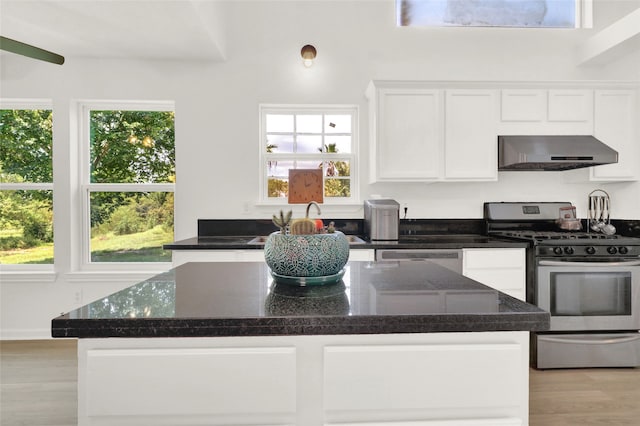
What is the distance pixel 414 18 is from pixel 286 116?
153 cm

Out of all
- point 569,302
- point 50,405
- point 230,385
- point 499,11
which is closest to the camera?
point 230,385

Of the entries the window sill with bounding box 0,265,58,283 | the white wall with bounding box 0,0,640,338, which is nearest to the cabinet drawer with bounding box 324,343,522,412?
the white wall with bounding box 0,0,640,338

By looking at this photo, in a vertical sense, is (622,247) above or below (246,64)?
below

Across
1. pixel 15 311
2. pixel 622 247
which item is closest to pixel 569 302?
pixel 622 247

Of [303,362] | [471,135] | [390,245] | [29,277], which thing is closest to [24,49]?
[303,362]

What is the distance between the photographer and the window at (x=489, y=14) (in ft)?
12.1

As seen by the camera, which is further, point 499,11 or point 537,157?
point 499,11

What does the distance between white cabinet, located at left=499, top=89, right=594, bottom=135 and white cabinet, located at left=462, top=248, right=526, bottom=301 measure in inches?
42.8

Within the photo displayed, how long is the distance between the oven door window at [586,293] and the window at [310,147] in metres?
1.82

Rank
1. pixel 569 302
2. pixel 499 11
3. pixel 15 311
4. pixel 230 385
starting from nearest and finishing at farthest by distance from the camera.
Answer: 1. pixel 230 385
2. pixel 569 302
3. pixel 15 311
4. pixel 499 11

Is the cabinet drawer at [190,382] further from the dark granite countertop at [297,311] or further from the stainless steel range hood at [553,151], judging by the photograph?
the stainless steel range hood at [553,151]

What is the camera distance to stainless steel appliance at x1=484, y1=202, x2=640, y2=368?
112 inches

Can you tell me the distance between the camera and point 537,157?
10.2 feet

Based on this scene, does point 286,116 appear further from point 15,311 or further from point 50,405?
point 15,311
